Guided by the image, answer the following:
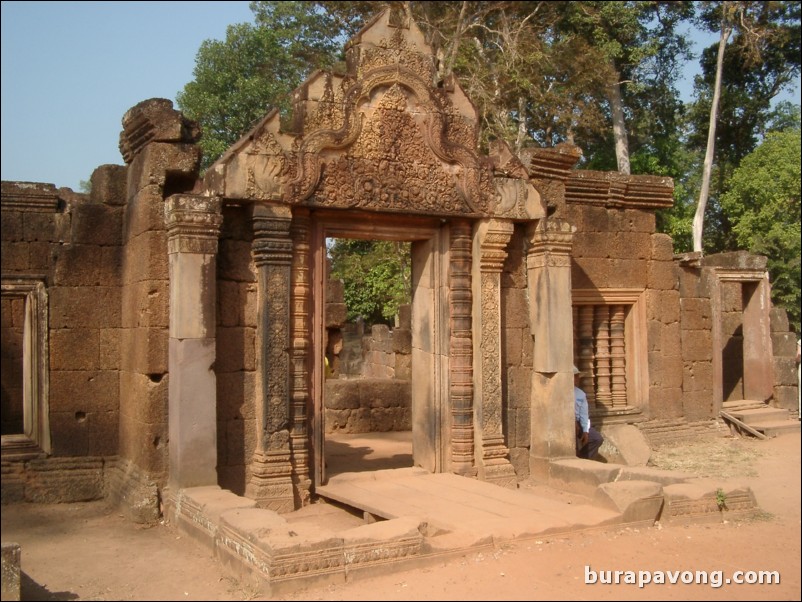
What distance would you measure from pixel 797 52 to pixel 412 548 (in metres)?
20.4

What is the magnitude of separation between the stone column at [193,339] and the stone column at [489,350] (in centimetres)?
262

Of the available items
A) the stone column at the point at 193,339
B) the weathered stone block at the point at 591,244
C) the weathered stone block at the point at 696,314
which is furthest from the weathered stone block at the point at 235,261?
the weathered stone block at the point at 696,314

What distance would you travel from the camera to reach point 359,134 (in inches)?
308

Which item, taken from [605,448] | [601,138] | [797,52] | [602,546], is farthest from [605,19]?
[602,546]

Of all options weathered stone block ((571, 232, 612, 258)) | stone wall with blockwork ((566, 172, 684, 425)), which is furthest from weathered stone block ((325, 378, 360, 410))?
weathered stone block ((571, 232, 612, 258))

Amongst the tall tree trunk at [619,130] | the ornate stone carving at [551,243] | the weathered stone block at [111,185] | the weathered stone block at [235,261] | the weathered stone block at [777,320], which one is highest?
the tall tree trunk at [619,130]

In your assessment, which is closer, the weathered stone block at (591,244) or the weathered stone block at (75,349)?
the weathered stone block at (75,349)

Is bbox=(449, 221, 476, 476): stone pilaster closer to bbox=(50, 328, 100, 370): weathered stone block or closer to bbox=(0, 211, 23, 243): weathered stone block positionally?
bbox=(50, 328, 100, 370): weathered stone block

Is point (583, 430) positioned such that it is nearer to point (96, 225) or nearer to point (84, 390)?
point (84, 390)

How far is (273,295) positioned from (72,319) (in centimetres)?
216

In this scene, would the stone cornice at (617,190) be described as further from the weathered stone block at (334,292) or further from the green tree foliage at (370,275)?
the green tree foliage at (370,275)

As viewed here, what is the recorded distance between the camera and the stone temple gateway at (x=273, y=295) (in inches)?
287

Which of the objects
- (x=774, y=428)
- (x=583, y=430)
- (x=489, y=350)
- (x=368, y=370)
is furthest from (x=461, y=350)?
(x=368, y=370)

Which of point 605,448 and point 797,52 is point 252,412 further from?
point 797,52
